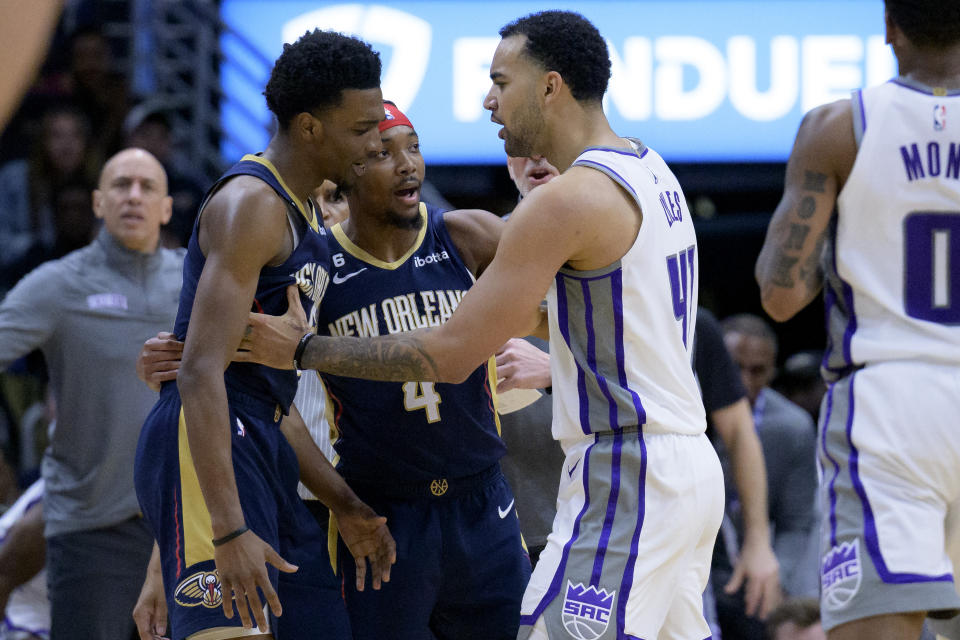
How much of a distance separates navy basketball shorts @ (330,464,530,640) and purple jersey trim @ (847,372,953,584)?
4.88 feet

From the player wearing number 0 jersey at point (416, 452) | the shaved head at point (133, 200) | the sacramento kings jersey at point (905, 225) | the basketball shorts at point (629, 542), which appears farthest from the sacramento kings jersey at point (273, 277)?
the shaved head at point (133, 200)

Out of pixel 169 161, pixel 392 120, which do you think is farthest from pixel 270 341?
pixel 169 161

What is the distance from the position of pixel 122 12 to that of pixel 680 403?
28.0 feet

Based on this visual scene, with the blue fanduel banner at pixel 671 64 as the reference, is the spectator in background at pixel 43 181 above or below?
below

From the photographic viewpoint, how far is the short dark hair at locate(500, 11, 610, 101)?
11.5 feet

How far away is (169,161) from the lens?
8797mm

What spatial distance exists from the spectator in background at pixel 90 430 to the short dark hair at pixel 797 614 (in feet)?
9.95

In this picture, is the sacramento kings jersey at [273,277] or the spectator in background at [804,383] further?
the spectator in background at [804,383]

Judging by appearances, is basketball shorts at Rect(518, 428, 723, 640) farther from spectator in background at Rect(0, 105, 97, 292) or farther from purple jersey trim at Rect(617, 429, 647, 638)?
spectator in background at Rect(0, 105, 97, 292)

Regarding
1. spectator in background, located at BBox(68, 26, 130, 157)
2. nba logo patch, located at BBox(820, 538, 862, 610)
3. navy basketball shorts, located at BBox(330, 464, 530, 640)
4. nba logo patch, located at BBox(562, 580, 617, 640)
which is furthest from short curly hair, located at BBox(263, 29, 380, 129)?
spectator in background, located at BBox(68, 26, 130, 157)

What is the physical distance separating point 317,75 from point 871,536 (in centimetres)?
208

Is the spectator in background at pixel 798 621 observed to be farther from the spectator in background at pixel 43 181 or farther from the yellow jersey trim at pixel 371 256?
the spectator in background at pixel 43 181

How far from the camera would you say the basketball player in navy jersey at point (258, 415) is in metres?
3.36

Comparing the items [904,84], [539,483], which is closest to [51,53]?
[539,483]
